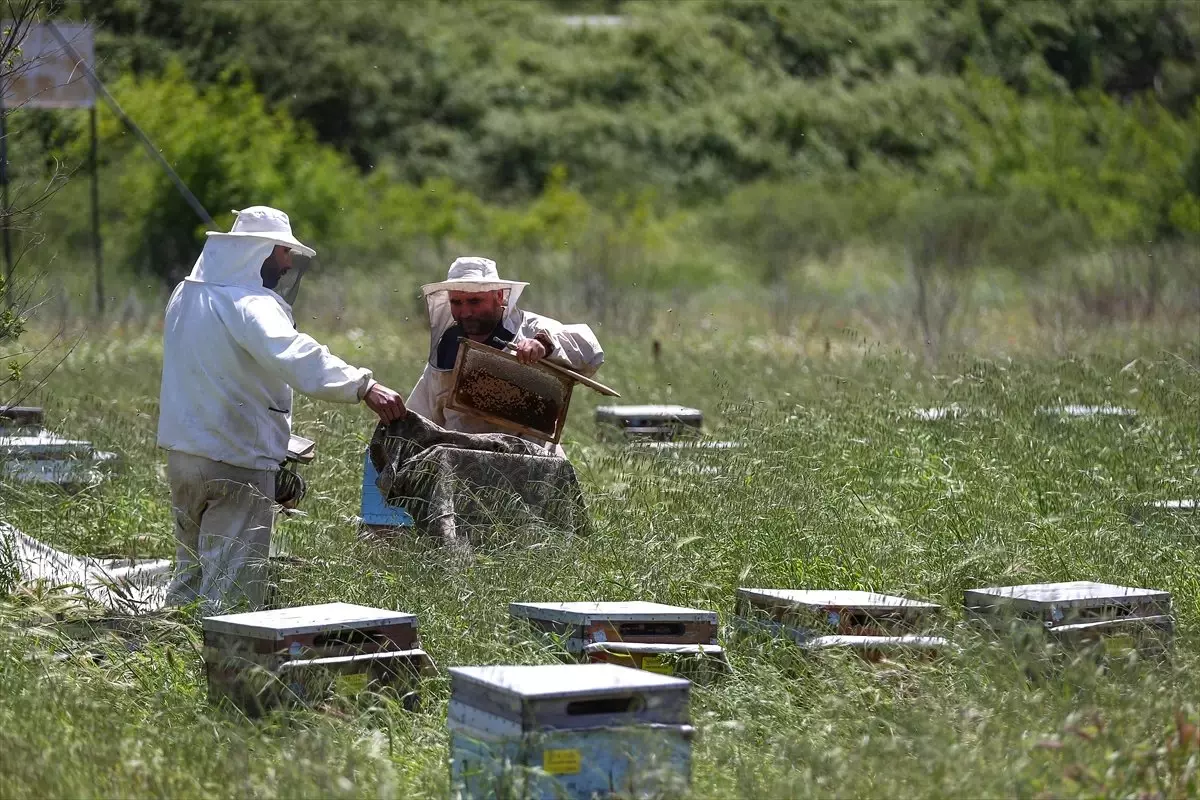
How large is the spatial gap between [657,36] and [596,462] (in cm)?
3675

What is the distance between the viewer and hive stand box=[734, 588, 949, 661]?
5102mm

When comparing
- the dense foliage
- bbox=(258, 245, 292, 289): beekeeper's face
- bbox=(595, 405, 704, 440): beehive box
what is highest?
bbox=(258, 245, 292, 289): beekeeper's face

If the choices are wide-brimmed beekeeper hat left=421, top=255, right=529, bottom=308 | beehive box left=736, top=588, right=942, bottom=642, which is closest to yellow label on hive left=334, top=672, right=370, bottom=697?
beehive box left=736, top=588, right=942, bottom=642

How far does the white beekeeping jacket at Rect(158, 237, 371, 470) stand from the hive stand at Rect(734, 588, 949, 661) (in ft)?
7.65

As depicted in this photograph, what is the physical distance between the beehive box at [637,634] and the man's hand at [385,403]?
1.73 meters

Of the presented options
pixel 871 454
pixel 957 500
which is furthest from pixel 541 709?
pixel 871 454

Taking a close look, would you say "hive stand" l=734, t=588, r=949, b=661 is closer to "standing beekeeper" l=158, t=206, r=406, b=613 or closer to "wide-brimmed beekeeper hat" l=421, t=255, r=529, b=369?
"standing beekeeper" l=158, t=206, r=406, b=613

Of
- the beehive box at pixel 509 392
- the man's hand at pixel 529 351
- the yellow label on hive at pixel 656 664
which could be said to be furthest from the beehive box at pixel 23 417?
the yellow label on hive at pixel 656 664

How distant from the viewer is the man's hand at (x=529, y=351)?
7.11 meters

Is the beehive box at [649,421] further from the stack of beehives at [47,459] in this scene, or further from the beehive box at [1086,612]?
the beehive box at [1086,612]

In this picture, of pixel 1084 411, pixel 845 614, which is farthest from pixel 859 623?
pixel 1084 411

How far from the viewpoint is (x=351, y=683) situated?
4.80m

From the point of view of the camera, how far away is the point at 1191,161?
29188mm

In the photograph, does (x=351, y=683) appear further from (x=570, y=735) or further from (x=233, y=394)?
(x=233, y=394)
